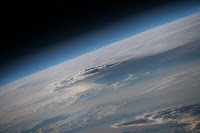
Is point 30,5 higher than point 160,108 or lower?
higher

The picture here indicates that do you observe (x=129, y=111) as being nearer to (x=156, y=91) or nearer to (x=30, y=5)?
(x=156, y=91)

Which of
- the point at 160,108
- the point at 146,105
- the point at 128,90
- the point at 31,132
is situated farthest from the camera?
the point at 128,90

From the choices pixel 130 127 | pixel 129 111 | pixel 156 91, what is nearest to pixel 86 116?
pixel 129 111

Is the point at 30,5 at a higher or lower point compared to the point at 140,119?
higher

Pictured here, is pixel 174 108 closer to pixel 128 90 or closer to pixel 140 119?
pixel 140 119

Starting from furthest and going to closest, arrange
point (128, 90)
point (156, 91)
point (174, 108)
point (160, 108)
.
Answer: point (128, 90) < point (156, 91) < point (160, 108) < point (174, 108)

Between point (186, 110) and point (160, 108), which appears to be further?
point (160, 108)

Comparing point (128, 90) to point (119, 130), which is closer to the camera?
point (119, 130)

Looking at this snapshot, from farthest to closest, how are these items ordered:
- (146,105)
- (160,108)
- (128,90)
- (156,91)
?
(128,90), (156,91), (146,105), (160,108)

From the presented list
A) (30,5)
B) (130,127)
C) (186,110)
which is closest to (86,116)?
(130,127)
